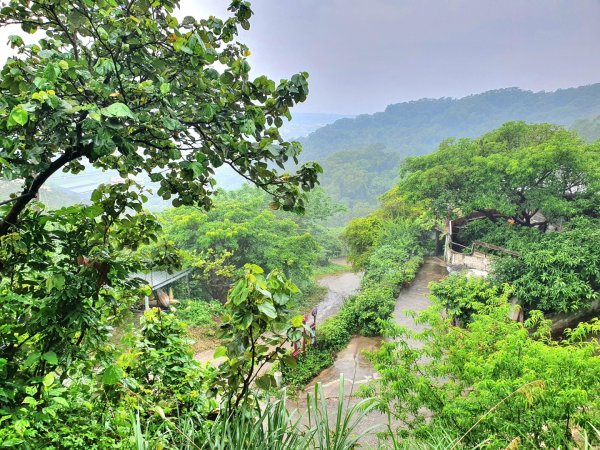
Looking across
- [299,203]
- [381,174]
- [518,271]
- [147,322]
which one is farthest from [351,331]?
[381,174]

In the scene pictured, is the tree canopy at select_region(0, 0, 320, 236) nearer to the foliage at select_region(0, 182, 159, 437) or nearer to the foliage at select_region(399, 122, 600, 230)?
the foliage at select_region(0, 182, 159, 437)

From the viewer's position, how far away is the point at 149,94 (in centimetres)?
171

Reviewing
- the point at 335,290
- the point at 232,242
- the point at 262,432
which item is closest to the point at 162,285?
the point at 232,242

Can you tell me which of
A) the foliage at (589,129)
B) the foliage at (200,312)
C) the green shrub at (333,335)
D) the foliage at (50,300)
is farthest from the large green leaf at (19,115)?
the foliage at (589,129)

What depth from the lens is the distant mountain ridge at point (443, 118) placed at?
93688 mm

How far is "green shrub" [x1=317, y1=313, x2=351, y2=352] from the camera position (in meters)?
9.45

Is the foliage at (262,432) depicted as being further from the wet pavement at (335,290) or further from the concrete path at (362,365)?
the wet pavement at (335,290)

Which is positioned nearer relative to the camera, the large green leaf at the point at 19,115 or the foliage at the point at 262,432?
the large green leaf at the point at 19,115

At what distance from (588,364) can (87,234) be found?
4022 mm

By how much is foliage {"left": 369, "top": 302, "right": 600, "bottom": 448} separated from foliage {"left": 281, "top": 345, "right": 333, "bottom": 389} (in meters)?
3.55

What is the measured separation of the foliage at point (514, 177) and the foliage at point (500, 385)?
8.88 meters

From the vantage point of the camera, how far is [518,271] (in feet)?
32.8

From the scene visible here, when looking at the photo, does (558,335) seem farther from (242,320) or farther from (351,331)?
(242,320)

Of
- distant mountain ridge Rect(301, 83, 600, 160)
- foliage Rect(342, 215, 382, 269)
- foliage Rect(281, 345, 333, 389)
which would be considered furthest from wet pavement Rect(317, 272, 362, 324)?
distant mountain ridge Rect(301, 83, 600, 160)
